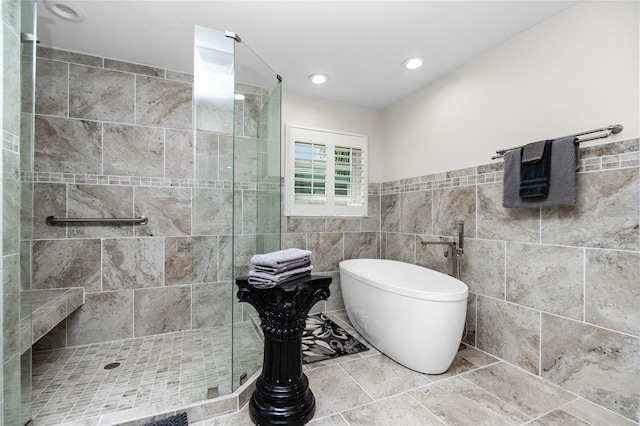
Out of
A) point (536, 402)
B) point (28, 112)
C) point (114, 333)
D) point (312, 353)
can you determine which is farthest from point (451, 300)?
point (114, 333)

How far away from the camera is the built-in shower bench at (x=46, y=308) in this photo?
1.27 metres

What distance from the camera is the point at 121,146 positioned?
230 centimetres

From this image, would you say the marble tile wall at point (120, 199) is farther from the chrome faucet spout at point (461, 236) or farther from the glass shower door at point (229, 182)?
the chrome faucet spout at point (461, 236)

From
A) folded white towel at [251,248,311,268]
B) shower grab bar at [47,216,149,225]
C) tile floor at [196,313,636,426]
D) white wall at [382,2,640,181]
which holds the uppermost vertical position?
white wall at [382,2,640,181]

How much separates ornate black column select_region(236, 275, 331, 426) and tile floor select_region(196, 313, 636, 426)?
5.0 inches

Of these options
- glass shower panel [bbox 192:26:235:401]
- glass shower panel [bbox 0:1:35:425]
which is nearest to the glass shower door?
glass shower panel [bbox 192:26:235:401]

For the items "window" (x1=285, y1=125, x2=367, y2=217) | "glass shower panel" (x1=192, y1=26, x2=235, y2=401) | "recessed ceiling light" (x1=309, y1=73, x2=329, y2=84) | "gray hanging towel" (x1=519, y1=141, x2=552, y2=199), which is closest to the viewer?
"glass shower panel" (x1=192, y1=26, x2=235, y2=401)

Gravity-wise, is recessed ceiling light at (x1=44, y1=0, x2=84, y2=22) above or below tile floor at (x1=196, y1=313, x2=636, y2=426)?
above

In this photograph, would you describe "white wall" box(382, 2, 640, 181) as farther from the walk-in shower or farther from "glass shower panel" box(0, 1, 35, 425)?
"glass shower panel" box(0, 1, 35, 425)

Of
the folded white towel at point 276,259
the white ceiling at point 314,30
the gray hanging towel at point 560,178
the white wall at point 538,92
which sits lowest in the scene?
the folded white towel at point 276,259

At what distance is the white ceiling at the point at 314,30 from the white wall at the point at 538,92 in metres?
0.14

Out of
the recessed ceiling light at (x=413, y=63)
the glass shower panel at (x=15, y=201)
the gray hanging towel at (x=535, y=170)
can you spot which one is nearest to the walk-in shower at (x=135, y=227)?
the glass shower panel at (x=15, y=201)

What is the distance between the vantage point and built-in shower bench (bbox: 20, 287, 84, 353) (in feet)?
4.17

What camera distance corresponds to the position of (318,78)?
2584 mm
